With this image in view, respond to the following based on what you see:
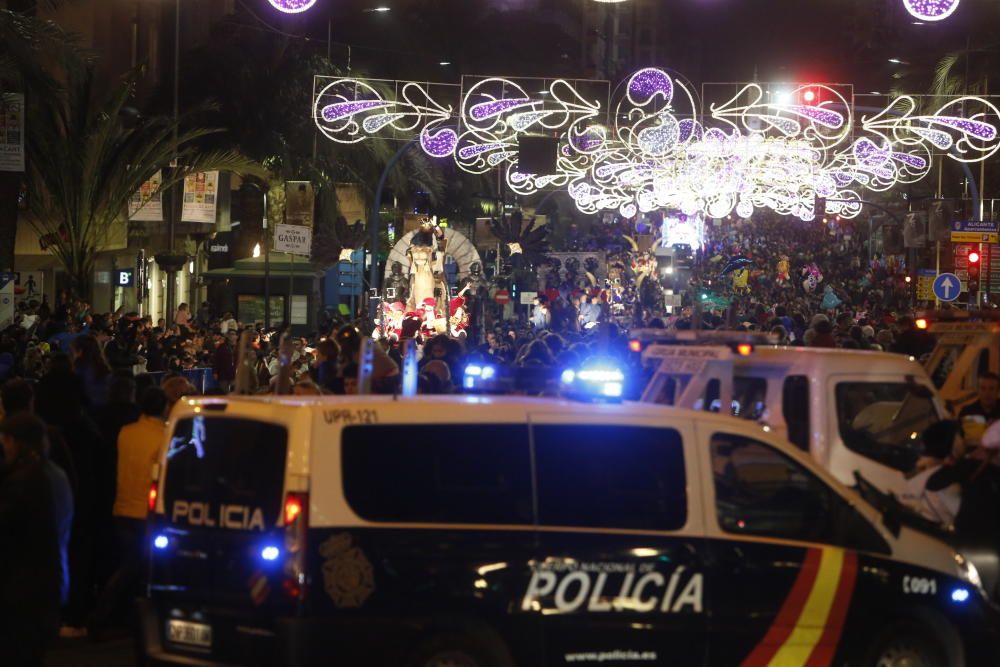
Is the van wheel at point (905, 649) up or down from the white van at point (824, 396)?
down

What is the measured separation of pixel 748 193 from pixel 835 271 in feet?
59.3

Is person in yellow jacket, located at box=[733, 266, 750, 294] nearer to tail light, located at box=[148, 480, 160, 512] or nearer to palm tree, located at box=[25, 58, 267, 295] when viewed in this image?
palm tree, located at box=[25, 58, 267, 295]

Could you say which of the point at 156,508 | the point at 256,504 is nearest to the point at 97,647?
the point at 156,508

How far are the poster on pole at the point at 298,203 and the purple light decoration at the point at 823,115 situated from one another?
12681 mm

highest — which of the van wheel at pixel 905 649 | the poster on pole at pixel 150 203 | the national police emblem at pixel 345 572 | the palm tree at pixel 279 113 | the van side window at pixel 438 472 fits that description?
the palm tree at pixel 279 113

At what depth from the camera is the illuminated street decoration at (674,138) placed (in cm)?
2583

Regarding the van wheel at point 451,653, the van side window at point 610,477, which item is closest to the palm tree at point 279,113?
the van side window at point 610,477

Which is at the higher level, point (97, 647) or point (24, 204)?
point (24, 204)

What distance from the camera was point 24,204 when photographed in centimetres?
3238

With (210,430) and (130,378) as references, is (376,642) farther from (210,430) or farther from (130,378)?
(130,378)

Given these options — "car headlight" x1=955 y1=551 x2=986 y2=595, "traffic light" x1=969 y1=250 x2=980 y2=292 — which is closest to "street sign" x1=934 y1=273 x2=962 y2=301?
"traffic light" x1=969 y1=250 x2=980 y2=292

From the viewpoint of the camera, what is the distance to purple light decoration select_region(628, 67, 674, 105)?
2508 centimetres

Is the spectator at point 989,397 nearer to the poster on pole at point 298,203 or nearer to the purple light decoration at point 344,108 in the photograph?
the purple light decoration at point 344,108

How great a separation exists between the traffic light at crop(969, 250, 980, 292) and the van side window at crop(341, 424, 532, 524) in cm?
2410
